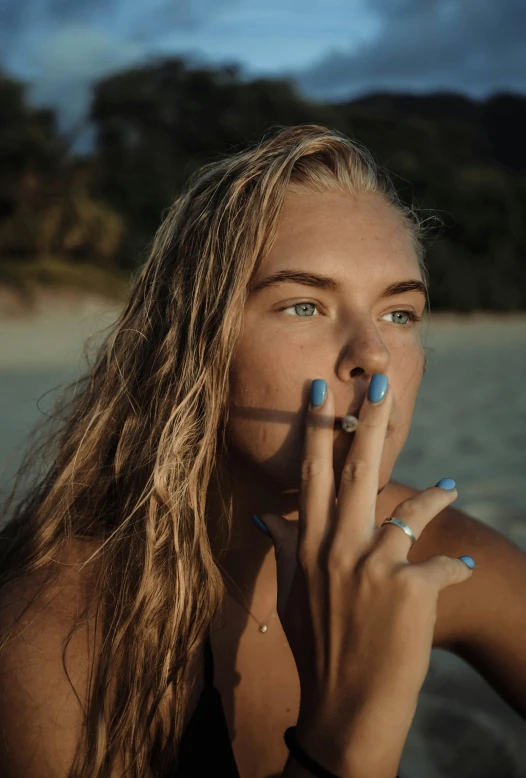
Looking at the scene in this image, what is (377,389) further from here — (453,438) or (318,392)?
(453,438)

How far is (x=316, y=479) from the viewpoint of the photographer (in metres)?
1.58

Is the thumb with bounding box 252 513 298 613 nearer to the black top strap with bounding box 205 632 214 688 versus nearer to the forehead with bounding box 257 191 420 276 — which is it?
the black top strap with bounding box 205 632 214 688

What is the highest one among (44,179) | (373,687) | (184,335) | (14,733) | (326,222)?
(44,179)

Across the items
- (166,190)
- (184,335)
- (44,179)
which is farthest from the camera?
(166,190)

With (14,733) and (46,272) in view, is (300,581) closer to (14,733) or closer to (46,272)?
(14,733)

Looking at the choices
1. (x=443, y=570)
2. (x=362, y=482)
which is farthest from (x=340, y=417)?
(x=443, y=570)

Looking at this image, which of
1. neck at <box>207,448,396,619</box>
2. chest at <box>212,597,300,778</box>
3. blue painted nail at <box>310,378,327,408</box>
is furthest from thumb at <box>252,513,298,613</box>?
chest at <box>212,597,300,778</box>

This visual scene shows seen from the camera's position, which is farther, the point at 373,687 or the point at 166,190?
the point at 166,190

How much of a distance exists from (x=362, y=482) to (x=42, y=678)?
0.85 m

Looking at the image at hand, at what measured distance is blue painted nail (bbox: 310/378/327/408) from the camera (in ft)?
5.31

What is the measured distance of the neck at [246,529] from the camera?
1904mm

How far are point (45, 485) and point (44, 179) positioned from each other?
17.3 metres

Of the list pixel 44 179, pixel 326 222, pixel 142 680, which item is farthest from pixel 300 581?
pixel 44 179

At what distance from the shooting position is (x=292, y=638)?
157cm
